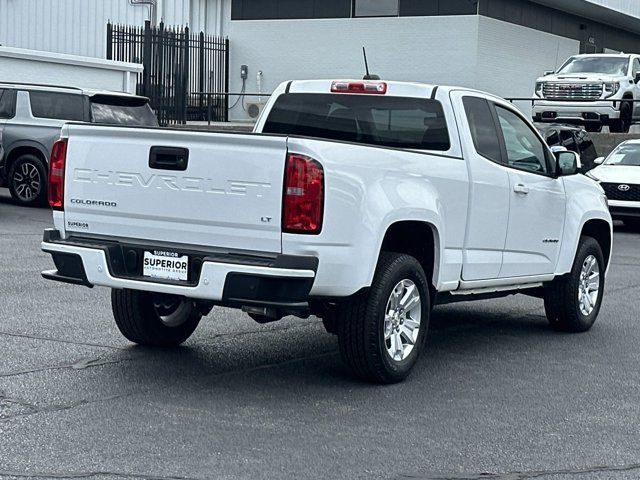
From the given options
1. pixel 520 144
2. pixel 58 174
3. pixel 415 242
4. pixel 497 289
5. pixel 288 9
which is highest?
pixel 288 9

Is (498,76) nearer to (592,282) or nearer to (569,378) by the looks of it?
(592,282)

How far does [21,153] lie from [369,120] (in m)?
12.3

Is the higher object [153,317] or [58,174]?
[58,174]

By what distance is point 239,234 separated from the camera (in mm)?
6926

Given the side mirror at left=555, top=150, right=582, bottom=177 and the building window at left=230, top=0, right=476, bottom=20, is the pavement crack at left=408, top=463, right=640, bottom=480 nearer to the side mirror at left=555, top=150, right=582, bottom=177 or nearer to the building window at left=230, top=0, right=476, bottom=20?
the side mirror at left=555, top=150, right=582, bottom=177

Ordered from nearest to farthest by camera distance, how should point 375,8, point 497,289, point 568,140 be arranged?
point 497,289 < point 568,140 < point 375,8

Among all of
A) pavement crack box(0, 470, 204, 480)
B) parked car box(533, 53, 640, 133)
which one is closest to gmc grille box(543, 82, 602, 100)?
parked car box(533, 53, 640, 133)

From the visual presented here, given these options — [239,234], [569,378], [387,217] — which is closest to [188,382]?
[239,234]

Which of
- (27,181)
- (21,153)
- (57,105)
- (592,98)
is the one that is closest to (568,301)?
(27,181)

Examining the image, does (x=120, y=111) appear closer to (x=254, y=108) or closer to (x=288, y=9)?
(x=254, y=108)

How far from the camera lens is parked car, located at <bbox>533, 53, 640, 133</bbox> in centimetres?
2806

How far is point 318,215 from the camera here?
22.3 feet

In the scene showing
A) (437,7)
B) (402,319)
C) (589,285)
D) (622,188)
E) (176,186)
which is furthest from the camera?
(437,7)

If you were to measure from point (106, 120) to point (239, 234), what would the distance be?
13.3 m
